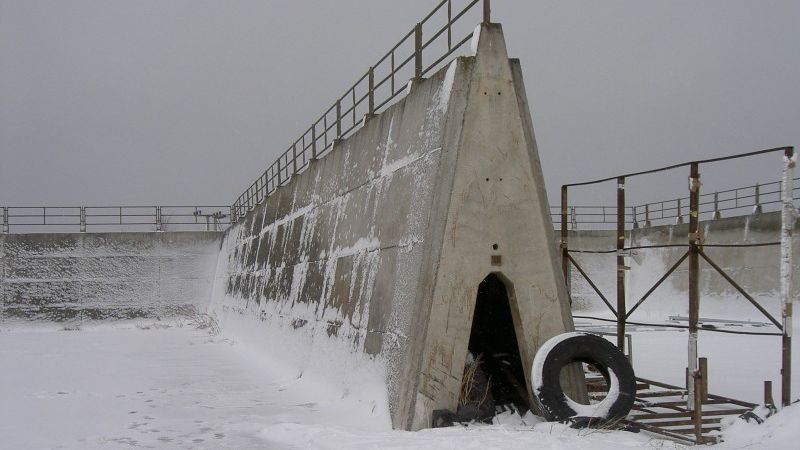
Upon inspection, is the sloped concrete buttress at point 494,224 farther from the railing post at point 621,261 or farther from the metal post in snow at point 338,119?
the metal post in snow at point 338,119

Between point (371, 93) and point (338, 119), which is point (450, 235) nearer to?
point (371, 93)

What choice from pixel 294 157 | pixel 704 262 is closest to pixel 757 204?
pixel 704 262

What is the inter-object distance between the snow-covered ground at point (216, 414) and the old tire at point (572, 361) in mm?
251

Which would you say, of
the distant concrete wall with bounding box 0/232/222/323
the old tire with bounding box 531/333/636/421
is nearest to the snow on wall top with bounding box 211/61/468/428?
the old tire with bounding box 531/333/636/421

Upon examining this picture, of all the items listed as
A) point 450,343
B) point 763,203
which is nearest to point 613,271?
point 763,203

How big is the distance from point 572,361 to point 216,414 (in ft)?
16.0

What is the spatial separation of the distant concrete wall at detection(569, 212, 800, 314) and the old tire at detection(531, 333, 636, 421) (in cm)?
1226

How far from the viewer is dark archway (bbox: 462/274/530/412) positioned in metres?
10.1

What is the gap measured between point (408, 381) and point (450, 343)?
2.08 ft

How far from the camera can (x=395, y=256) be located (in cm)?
1023

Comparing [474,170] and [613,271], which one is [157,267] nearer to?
[613,271]

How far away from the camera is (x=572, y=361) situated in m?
9.02

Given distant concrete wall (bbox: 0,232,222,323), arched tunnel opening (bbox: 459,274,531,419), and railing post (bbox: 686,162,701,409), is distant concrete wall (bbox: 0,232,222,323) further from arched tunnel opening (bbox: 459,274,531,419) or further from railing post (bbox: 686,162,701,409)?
railing post (bbox: 686,162,701,409)

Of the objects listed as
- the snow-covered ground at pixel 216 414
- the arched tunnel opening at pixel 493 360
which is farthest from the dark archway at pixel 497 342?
the snow-covered ground at pixel 216 414
